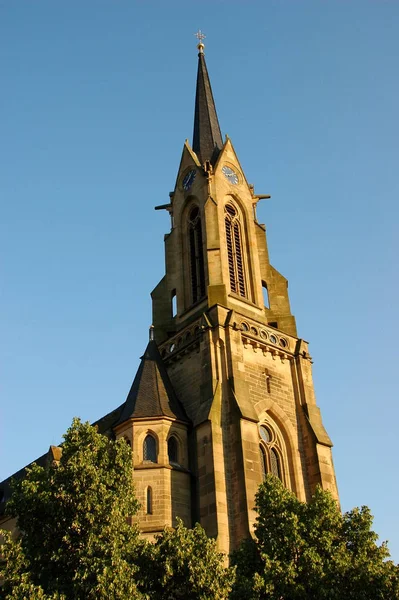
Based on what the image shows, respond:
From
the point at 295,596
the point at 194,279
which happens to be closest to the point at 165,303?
the point at 194,279

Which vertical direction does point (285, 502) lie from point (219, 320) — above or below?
below

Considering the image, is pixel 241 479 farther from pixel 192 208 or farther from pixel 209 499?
pixel 192 208

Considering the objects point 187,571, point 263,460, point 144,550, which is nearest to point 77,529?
point 144,550

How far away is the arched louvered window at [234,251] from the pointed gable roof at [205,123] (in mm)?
3683

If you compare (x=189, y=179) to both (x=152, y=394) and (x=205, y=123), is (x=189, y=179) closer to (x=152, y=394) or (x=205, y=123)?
(x=205, y=123)

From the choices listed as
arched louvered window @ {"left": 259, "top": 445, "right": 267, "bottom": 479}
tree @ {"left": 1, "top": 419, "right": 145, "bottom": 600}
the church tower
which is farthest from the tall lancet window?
tree @ {"left": 1, "top": 419, "right": 145, "bottom": 600}

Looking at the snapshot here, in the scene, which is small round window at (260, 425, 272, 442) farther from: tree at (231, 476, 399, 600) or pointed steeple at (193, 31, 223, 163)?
pointed steeple at (193, 31, 223, 163)

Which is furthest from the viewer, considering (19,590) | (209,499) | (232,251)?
(232,251)

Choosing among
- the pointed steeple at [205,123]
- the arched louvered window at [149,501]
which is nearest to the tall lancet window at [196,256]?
the pointed steeple at [205,123]

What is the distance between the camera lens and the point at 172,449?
33344 mm

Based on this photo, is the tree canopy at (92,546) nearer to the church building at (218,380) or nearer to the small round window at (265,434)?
the church building at (218,380)

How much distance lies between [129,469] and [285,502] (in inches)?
196

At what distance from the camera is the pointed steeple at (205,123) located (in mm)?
44938

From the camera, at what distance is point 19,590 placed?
21.2 meters
